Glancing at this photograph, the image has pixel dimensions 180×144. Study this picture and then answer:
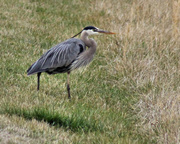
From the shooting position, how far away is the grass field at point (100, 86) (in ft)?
14.4

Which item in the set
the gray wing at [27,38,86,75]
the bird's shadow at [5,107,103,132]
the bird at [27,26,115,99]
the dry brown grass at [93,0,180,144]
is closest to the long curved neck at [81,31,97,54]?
the bird at [27,26,115,99]

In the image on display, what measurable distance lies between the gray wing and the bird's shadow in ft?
3.26

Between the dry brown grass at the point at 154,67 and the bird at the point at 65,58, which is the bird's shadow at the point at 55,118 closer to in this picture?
the dry brown grass at the point at 154,67

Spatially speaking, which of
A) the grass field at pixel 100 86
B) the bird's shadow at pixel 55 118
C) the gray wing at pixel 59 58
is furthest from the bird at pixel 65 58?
the bird's shadow at pixel 55 118

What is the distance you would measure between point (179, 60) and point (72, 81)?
2245 millimetres

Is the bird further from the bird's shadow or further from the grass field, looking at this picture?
the bird's shadow

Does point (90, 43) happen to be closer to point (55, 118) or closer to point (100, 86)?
point (100, 86)

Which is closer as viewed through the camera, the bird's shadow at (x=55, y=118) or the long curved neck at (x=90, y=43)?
the bird's shadow at (x=55, y=118)

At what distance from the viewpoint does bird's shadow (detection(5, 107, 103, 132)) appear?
456 centimetres

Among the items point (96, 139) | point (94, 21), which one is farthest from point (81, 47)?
point (94, 21)

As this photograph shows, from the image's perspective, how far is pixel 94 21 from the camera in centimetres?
1101

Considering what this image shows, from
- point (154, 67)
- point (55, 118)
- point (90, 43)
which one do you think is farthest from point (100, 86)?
point (55, 118)

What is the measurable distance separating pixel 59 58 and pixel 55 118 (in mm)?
1194

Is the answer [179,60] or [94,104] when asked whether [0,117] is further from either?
[179,60]
